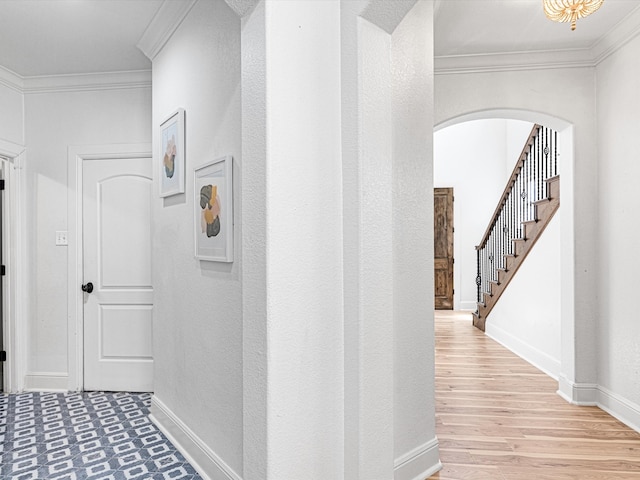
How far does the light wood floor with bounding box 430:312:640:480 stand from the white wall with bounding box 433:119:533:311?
3.61 metres

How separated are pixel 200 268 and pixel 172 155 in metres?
0.84

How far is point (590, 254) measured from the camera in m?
3.48

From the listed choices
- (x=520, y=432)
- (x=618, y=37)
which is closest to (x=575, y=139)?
(x=618, y=37)

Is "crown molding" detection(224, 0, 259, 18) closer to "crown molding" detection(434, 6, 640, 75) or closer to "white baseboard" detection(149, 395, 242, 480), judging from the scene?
"white baseboard" detection(149, 395, 242, 480)

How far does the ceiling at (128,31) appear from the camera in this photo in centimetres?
283

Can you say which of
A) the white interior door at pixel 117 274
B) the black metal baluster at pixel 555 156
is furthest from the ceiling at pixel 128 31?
the black metal baluster at pixel 555 156

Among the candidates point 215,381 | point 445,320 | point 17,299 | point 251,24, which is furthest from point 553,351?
point 17,299

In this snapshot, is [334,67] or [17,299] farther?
[17,299]

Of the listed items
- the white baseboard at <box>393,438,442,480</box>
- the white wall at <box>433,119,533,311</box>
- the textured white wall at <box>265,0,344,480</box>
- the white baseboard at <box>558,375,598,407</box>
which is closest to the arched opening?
the white baseboard at <box>558,375,598,407</box>

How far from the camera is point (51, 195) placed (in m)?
3.96

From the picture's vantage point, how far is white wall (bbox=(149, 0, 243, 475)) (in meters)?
2.18

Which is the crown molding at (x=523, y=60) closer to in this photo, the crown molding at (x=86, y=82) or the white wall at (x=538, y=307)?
the white wall at (x=538, y=307)

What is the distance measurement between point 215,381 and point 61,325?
2.31m

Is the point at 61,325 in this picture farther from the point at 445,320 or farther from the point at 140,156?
the point at 445,320
